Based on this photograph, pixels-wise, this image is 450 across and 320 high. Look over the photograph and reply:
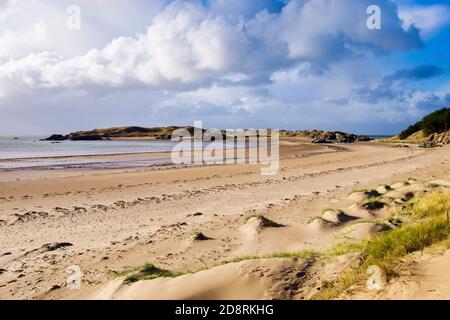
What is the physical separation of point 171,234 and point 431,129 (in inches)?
2421

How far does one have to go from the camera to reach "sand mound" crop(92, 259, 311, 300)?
17.6 ft

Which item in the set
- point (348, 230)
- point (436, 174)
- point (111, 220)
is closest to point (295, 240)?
point (348, 230)

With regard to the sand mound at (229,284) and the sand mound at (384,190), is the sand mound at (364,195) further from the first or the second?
the sand mound at (229,284)

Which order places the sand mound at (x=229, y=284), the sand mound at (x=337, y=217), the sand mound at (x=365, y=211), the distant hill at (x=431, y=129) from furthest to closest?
the distant hill at (x=431, y=129) < the sand mound at (x=365, y=211) < the sand mound at (x=337, y=217) < the sand mound at (x=229, y=284)

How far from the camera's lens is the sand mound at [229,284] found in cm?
536

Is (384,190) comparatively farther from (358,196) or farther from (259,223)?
(259,223)

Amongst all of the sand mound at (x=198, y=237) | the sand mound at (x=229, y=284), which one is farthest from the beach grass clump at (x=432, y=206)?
the sand mound at (x=198, y=237)

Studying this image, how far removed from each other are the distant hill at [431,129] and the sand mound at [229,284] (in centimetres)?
5153

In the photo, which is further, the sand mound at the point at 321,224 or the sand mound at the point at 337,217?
the sand mound at the point at 337,217

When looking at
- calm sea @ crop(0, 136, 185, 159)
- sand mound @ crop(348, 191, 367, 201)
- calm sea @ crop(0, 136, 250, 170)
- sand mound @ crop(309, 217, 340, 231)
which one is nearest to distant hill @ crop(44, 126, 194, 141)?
calm sea @ crop(0, 136, 185, 159)

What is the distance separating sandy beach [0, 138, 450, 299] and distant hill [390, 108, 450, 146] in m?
37.4

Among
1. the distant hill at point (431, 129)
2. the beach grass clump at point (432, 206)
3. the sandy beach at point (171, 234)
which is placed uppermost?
the distant hill at point (431, 129)
